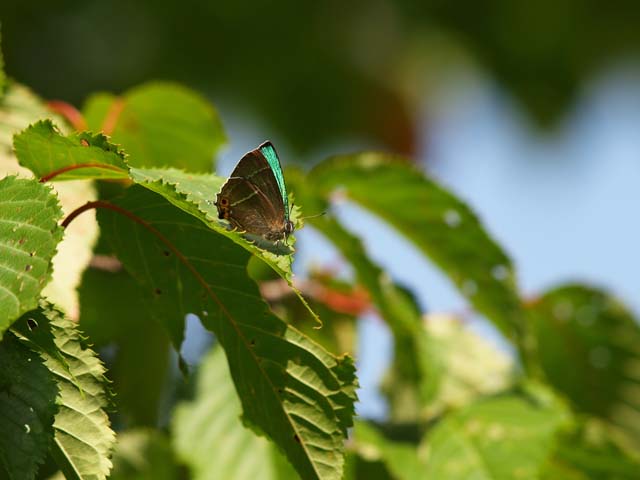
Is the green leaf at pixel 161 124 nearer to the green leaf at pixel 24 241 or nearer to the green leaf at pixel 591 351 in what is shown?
the green leaf at pixel 24 241

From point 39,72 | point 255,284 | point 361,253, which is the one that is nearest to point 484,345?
point 361,253

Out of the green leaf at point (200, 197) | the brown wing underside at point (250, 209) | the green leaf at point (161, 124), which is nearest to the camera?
the green leaf at point (200, 197)

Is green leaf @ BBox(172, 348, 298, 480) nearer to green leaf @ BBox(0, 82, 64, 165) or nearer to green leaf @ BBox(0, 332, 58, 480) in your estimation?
green leaf @ BBox(0, 82, 64, 165)

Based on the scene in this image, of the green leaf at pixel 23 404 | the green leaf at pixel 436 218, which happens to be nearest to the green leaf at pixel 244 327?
the green leaf at pixel 23 404

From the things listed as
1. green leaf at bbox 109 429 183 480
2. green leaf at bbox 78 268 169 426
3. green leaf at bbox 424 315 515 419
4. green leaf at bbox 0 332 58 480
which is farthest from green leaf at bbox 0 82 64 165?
green leaf at bbox 424 315 515 419

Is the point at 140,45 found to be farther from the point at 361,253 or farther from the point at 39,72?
the point at 361,253

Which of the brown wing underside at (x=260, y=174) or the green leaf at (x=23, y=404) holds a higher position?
the brown wing underside at (x=260, y=174)

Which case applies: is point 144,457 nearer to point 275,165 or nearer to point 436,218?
point 436,218
